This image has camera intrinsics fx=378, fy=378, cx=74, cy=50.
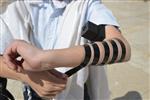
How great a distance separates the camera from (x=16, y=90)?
2984 mm

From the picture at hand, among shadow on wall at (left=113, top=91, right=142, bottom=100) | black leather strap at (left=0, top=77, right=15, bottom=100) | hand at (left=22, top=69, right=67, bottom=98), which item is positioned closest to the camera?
hand at (left=22, top=69, right=67, bottom=98)

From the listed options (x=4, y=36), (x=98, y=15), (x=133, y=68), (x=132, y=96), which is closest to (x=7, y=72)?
(x=4, y=36)

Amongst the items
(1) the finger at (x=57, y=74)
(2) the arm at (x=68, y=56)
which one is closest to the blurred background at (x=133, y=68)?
(1) the finger at (x=57, y=74)

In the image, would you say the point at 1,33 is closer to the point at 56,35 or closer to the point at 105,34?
the point at 56,35

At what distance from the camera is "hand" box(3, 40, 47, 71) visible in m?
1.08

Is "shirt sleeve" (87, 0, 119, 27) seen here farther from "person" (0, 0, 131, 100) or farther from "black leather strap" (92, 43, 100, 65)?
"black leather strap" (92, 43, 100, 65)

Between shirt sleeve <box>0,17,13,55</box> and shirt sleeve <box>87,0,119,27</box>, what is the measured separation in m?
0.29

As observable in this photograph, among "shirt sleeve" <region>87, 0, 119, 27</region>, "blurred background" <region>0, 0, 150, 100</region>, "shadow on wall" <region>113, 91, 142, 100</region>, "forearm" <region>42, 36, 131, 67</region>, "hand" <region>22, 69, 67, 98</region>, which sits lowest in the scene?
"shadow on wall" <region>113, 91, 142, 100</region>

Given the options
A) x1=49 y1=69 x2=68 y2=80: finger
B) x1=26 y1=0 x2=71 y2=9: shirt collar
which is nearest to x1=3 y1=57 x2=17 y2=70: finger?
x1=49 y1=69 x2=68 y2=80: finger

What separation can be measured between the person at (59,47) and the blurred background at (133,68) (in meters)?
0.99

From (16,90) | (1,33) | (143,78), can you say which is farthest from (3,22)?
(143,78)

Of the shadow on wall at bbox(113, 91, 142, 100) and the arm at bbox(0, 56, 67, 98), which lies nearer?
the arm at bbox(0, 56, 67, 98)

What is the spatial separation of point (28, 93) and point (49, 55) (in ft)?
1.43

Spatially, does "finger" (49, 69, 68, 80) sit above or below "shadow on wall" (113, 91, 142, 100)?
above
